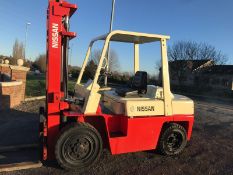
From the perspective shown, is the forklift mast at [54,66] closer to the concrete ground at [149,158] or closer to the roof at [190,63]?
the concrete ground at [149,158]

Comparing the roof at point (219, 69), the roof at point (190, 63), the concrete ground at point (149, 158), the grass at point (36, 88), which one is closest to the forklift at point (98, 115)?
the concrete ground at point (149, 158)

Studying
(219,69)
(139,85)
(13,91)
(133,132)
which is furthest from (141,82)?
(219,69)

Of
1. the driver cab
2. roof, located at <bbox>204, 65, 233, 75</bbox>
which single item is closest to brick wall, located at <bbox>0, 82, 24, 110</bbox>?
the driver cab

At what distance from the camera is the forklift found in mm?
5559

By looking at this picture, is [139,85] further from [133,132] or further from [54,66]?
[54,66]

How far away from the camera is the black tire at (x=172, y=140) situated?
Answer: 641 cm

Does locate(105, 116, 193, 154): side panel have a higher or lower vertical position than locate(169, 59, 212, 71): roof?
lower

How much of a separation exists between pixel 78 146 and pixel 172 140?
2293mm

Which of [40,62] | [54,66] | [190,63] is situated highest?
[40,62]

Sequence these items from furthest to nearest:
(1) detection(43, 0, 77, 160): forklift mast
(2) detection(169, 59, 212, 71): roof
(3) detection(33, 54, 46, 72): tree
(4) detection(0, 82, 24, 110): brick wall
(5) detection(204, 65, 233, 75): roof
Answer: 1. (3) detection(33, 54, 46, 72): tree
2. (2) detection(169, 59, 212, 71): roof
3. (5) detection(204, 65, 233, 75): roof
4. (4) detection(0, 82, 24, 110): brick wall
5. (1) detection(43, 0, 77, 160): forklift mast

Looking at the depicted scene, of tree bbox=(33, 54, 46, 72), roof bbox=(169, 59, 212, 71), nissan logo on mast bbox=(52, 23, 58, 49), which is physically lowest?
nissan logo on mast bbox=(52, 23, 58, 49)

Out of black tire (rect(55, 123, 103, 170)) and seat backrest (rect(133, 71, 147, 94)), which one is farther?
seat backrest (rect(133, 71, 147, 94))

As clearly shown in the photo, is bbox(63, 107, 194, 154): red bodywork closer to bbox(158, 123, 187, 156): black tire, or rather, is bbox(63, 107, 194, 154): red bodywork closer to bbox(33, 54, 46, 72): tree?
bbox(158, 123, 187, 156): black tire

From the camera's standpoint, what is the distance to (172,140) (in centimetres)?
661
